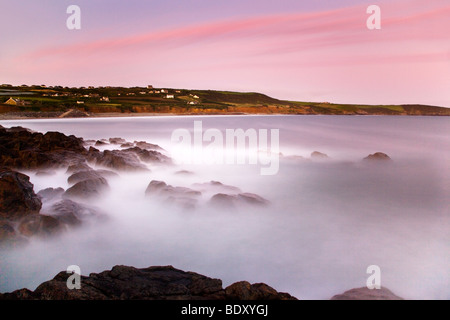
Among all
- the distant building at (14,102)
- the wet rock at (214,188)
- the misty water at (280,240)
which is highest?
the distant building at (14,102)

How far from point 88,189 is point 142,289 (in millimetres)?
5247

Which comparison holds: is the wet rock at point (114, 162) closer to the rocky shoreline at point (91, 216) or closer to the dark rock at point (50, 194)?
the rocky shoreline at point (91, 216)

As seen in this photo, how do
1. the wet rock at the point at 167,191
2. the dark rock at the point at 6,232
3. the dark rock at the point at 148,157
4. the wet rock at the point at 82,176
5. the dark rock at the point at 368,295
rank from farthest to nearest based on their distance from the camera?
the dark rock at the point at 148,157 → the wet rock at the point at 82,176 → the wet rock at the point at 167,191 → the dark rock at the point at 6,232 → the dark rock at the point at 368,295

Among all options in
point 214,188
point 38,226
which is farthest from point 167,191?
point 38,226

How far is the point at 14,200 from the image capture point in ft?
17.7

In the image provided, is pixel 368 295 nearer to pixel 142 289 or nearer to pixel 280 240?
pixel 280 240

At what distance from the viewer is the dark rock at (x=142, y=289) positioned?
326 cm

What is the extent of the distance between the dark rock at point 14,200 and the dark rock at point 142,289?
8.32 feet

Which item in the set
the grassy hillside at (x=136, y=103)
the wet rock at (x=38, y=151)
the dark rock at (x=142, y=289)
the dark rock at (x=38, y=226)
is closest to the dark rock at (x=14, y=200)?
the dark rock at (x=38, y=226)

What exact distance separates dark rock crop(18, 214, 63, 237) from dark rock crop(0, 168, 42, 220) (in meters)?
0.19
